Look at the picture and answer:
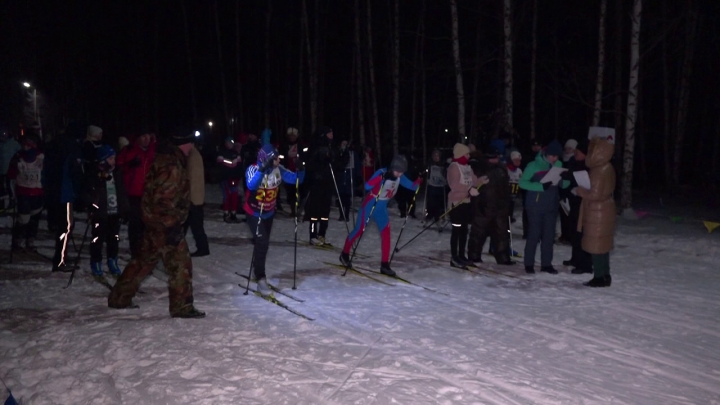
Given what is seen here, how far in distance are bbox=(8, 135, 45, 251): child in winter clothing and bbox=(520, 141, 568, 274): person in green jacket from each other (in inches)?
296

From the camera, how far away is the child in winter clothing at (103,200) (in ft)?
27.7

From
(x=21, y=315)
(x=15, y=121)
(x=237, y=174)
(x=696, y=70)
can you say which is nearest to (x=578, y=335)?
(x=21, y=315)

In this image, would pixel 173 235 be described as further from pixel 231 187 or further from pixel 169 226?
pixel 231 187

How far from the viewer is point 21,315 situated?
22.4 ft

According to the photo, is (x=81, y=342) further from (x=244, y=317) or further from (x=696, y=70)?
(x=696, y=70)

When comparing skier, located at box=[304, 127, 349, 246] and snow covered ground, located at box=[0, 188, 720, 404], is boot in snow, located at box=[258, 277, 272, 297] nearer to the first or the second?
snow covered ground, located at box=[0, 188, 720, 404]

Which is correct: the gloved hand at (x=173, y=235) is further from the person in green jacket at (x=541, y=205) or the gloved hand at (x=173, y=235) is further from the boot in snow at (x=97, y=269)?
the person in green jacket at (x=541, y=205)

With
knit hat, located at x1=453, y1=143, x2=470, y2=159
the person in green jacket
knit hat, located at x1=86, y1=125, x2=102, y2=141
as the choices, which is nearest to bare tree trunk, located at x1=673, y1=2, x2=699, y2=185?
the person in green jacket

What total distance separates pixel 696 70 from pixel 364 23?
55.7ft

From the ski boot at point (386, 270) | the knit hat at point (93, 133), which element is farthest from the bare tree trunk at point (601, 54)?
the knit hat at point (93, 133)

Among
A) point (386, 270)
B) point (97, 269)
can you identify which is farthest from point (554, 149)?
point (97, 269)

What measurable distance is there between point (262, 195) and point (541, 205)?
4.29 meters

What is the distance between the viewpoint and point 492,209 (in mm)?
10367

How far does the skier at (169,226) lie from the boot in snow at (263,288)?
3.88 ft
